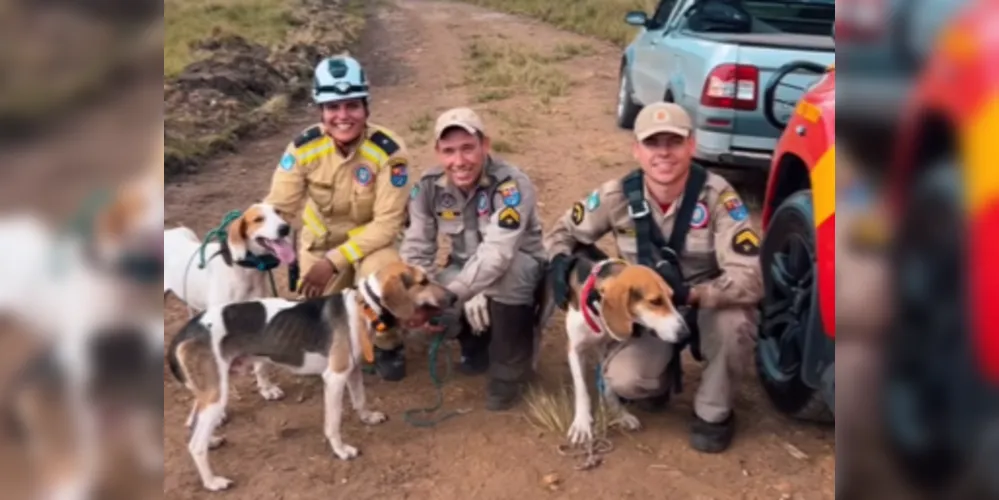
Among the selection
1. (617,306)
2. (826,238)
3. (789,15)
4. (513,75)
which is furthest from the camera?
(513,75)

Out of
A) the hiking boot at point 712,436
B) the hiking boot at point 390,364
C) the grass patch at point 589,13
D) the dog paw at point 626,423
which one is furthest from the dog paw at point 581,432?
the grass patch at point 589,13

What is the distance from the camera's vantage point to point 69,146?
33.0 inches

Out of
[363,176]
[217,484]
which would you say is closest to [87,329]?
[217,484]

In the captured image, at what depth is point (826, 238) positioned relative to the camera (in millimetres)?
2223

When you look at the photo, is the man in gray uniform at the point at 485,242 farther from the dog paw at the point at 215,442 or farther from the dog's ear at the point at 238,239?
the dog paw at the point at 215,442

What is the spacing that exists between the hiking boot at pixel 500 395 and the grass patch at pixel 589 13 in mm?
16726

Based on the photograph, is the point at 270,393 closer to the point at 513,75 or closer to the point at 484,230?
the point at 484,230

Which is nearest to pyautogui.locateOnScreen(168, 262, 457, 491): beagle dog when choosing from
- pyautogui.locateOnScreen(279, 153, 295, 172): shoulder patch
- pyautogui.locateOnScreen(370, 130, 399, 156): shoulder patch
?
pyautogui.locateOnScreen(370, 130, 399, 156): shoulder patch

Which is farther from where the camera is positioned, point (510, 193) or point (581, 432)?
point (510, 193)

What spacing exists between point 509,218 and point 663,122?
3.08 feet

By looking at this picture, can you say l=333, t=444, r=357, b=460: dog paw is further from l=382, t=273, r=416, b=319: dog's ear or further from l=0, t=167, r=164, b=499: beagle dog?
l=0, t=167, r=164, b=499: beagle dog

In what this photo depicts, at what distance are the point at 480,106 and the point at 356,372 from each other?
32.1ft

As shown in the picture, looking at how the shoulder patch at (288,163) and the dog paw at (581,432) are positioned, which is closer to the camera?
the dog paw at (581,432)

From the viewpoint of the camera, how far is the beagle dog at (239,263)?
4789 millimetres
